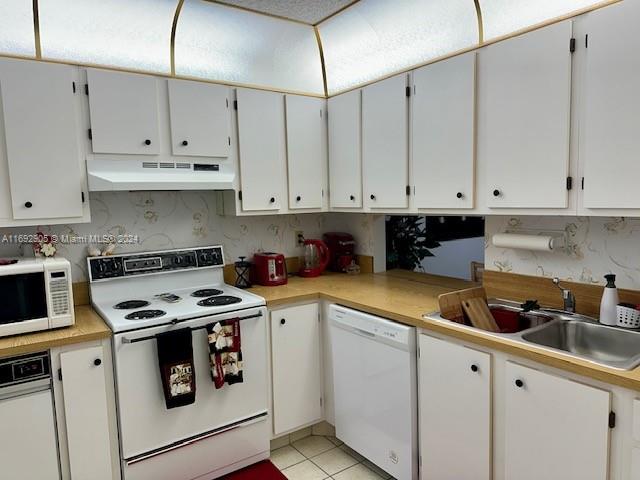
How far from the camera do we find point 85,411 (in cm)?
205

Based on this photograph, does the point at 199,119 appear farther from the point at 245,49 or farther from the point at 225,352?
the point at 225,352

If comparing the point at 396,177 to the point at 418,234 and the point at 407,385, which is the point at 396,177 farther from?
the point at 407,385

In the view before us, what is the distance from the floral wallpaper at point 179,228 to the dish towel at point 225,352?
2.68 ft

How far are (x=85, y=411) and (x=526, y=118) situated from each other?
7.76 ft

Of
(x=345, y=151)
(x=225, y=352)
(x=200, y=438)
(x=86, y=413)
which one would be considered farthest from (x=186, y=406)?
(x=345, y=151)

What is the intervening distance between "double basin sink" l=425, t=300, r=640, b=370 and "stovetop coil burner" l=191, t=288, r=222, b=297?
4.22ft

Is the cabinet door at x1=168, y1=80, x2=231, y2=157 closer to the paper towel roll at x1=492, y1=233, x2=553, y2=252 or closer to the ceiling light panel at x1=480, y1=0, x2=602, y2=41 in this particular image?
the ceiling light panel at x1=480, y1=0, x2=602, y2=41

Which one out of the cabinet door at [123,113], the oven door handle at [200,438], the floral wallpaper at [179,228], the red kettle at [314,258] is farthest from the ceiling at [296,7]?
the oven door handle at [200,438]

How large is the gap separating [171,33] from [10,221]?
1.34 metres

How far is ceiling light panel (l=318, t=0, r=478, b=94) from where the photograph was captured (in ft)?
7.58

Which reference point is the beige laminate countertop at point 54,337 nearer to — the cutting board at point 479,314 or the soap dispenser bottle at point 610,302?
the cutting board at point 479,314

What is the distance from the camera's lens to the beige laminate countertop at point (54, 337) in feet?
6.17

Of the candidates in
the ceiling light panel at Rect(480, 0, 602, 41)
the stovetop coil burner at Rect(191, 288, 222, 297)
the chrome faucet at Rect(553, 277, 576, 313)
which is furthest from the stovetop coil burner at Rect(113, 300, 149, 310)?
the ceiling light panel at Rect(480, 0, 602, 41)

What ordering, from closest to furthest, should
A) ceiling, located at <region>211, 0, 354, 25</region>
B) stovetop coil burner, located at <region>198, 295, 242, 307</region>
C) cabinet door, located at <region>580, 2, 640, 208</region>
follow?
cabinet door, located at <region>580, 2, 640, 208</region>
stovetop coil burner, located at <region>198, 295, 242, 307</region>
ceiling, located at <region>211, 0, 354, 25</region>
